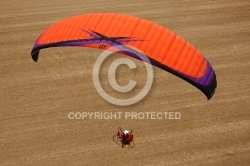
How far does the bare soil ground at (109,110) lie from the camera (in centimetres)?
1808

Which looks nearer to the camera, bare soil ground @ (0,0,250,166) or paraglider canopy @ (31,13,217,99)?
paraglider canopy @ (31,13,217,99)

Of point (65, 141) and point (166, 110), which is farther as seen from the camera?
point (166, 110)

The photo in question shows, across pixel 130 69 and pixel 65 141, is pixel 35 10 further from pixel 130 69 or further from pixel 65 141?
pixel 65 141

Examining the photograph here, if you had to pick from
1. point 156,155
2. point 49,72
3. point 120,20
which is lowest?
point 156,155

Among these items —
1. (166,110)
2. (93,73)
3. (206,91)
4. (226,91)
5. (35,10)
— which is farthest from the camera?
(35,10)

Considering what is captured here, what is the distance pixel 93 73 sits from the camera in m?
25.4

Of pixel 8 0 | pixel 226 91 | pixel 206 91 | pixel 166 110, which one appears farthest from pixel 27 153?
pixel 8 0

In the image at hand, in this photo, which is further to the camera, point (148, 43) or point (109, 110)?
point (109, 110)

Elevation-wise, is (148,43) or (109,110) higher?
(109,110)

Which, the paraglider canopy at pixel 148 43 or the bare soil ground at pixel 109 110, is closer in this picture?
the paraglider canopy at pixel 148 43

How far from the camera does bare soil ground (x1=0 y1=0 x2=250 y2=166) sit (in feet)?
59.3

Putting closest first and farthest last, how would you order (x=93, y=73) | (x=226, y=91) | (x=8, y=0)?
(x=226, y=91)
(x=93, y=73)
(x=8, y=0)

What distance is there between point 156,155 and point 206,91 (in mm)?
5646

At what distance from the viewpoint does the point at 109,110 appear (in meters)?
21.4
